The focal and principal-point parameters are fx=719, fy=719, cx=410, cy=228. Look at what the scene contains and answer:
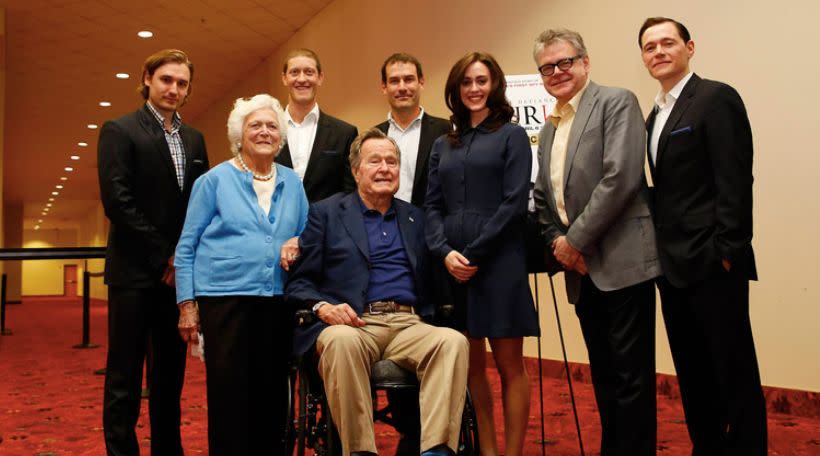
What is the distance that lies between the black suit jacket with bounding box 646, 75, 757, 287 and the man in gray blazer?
9 centimetres

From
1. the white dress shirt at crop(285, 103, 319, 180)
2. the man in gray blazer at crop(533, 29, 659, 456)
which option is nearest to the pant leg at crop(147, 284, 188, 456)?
the white dress shirt at crop(285, 103, 319, 180)

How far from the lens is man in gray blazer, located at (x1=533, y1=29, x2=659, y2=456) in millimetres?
2443

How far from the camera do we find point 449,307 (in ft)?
8.80

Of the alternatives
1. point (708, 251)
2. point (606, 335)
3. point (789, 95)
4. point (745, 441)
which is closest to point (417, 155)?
point (606, 335)

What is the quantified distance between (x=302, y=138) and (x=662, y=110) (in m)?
1.65

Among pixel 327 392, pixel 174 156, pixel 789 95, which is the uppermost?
pixel 789 95

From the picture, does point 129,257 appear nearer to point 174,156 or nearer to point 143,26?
point 174,156

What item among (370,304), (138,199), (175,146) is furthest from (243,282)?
(175,146)

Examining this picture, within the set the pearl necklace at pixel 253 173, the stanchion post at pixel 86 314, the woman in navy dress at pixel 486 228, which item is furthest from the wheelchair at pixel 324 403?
the stanchion post at pixel 86 314

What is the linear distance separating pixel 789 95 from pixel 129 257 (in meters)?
3.37

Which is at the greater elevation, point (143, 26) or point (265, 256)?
point (143, 26)

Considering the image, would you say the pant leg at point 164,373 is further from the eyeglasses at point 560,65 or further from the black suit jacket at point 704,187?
the black suit jacket at point 704,187

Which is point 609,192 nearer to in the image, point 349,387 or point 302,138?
point 349,387

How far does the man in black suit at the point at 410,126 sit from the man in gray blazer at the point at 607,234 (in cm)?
77
